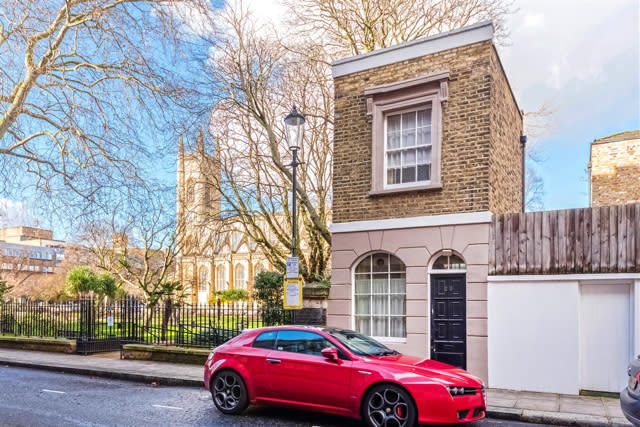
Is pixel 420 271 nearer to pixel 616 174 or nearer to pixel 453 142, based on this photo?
pixel 453 142

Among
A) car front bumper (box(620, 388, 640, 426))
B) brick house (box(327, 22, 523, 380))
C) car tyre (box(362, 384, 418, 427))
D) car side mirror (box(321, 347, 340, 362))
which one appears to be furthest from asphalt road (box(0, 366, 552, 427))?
brick house (box(327, 22, 523, 380))

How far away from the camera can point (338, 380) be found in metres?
7.55

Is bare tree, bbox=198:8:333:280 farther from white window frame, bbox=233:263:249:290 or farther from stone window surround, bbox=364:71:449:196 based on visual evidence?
white window frame, bbox=233:263:249:290

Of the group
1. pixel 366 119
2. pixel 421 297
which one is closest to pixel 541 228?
pixel 421 297

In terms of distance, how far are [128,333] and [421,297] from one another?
33.4ft

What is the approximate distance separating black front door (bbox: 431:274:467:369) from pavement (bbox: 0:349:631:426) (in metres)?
1.05

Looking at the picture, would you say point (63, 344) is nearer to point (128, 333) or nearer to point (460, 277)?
point (128, 333)

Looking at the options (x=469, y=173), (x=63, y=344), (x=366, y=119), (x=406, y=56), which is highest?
(x=406, y=56)

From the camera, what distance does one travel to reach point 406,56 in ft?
40.0

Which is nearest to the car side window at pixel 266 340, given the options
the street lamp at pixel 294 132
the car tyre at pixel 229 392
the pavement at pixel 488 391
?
the car tyre at pixel 229 392

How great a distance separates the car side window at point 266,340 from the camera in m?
8.48

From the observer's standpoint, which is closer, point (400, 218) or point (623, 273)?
point (623, 273)

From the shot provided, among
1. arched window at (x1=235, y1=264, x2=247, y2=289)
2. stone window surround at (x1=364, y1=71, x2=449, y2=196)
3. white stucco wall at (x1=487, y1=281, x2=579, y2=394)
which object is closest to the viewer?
white stucco wall at (x1=487, y1=281, x2=579, y2=394)

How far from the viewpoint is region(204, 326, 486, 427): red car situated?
277 inches
